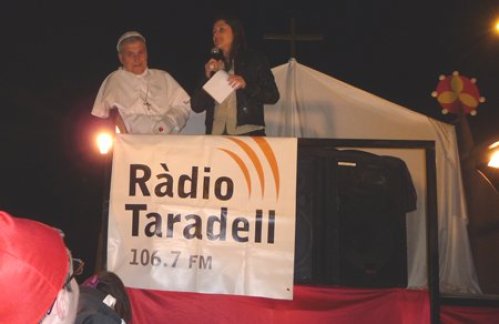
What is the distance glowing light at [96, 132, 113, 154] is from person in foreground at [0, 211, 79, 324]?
6.35ft

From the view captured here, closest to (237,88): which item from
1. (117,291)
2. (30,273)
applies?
(117,291)

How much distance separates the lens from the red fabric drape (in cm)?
318

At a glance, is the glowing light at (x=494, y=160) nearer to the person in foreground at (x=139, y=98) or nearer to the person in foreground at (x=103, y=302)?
the person in foreground at (x=139, y=98)

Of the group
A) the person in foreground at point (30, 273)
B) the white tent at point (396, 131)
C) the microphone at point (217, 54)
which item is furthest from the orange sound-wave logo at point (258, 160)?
the person in foreground at point (30, 273)

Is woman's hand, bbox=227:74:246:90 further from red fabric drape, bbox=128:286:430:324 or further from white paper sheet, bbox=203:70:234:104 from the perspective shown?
red fabric drape, bbox=128:286:430:324

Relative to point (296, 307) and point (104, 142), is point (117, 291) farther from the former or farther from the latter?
point (104, 142)

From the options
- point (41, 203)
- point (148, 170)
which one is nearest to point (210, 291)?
point (148, 170)

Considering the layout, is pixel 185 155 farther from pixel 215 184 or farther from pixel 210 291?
pixel 210 291

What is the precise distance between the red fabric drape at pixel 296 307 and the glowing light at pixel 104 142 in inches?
34.9

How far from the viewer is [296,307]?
3215mm

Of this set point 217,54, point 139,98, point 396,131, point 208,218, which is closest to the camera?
point 208,218

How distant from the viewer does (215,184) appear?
3.19 meters

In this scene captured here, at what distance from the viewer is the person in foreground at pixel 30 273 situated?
50.3 inches

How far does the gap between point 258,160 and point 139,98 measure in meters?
1.18
